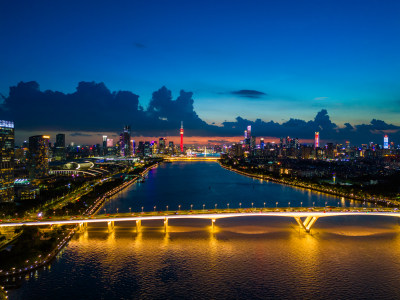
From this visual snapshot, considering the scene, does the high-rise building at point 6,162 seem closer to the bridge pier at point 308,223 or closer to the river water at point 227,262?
the river water at point 227,262

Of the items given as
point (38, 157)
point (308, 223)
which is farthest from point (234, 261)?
point (38, 157)

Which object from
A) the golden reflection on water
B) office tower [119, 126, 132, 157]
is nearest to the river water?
the golden reflection on water

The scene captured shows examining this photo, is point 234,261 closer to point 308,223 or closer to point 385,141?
point 308,223

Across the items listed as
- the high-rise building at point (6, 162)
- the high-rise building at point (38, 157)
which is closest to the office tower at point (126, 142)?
the high-rise building at point (38, 157)

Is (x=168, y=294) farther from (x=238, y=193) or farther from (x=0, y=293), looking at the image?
(x=238, y=193)

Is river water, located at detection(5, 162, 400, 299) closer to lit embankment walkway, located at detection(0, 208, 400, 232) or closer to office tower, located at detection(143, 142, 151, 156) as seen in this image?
lit embankment walkway, located at detection(0, 208, 400, 232)
